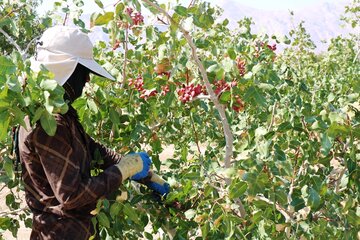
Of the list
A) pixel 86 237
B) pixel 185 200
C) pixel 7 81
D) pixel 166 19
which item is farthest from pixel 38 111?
pixel 185 200

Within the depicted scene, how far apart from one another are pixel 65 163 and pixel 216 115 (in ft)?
3.24

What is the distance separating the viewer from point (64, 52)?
1952mm

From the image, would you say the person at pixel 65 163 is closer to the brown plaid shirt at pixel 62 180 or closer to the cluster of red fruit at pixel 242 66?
the brown plaid shirt at pixel 62 180

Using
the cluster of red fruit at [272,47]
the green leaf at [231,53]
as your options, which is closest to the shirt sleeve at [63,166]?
the green leaf at [231,53]

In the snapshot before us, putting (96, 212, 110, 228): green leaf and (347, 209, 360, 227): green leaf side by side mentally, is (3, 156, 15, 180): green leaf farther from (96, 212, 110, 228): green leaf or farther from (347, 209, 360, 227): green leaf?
(347, 209, 360, 227): green leaf

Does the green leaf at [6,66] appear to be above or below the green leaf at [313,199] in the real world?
above

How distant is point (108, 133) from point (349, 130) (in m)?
1.35

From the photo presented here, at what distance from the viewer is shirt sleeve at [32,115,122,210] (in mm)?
1796

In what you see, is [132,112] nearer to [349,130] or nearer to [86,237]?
[86,237]

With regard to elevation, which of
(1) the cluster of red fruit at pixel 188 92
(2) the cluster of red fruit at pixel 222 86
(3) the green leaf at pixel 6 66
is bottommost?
(1) the cluster of red fruit at pixel 188 92

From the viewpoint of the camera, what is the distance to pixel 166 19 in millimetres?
1771

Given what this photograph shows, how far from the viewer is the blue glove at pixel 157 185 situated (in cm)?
239

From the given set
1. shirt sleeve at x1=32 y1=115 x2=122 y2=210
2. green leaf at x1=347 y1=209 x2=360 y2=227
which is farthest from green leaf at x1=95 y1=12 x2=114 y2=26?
green leaf at x1=347 y1=209 x2=360 y2=227

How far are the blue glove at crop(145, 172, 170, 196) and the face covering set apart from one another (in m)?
0.60
